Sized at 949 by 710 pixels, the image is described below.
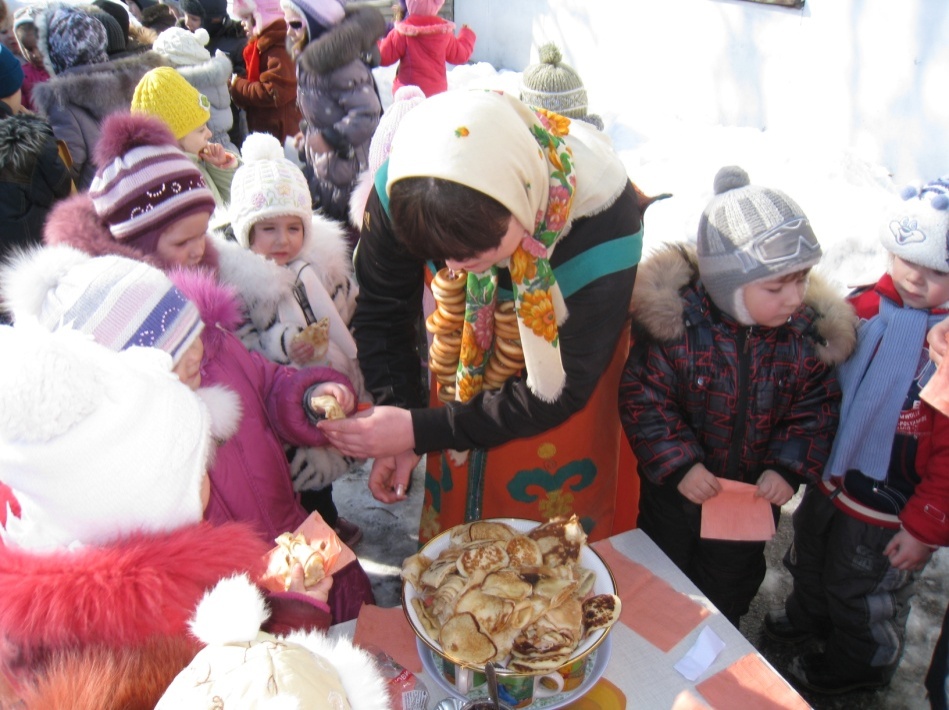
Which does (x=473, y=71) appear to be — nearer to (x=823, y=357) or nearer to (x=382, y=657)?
(x=823, y=357)

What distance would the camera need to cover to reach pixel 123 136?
1824mm

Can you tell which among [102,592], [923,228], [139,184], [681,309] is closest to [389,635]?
[102,592]

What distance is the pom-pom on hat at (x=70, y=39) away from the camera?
341 centimetres

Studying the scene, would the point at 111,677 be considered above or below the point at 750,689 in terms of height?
above

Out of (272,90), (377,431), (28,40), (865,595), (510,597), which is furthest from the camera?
(272,90)

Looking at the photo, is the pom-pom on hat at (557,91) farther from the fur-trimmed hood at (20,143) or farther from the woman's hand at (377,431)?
the woman's hand at (377,431)

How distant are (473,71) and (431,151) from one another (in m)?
7.25

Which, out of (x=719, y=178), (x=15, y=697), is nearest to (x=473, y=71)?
(x=719, y=178)

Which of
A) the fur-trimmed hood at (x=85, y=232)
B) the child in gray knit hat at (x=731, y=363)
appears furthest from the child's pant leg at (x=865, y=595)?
the fur-trimmed hood at (x=85, y=232)

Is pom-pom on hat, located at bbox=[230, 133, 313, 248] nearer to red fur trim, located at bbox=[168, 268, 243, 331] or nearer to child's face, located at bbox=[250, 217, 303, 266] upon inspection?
child's face, located at bbox=[250, 217, 303, 266]

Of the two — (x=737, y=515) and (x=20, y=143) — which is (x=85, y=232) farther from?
(x=737, y=515)

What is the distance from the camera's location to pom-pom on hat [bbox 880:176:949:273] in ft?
4.98

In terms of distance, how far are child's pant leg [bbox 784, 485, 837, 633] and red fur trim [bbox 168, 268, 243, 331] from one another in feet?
5.28

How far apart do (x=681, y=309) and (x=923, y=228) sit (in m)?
0.55
